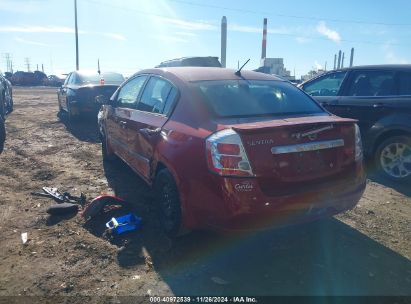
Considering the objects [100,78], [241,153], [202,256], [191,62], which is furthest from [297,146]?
[191,62]

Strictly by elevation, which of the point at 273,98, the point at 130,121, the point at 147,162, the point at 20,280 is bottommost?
the point at 20,280

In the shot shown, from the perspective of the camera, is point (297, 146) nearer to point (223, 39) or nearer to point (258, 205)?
point (258, 205)

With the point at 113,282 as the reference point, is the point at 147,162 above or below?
above

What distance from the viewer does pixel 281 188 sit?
2.94 metres

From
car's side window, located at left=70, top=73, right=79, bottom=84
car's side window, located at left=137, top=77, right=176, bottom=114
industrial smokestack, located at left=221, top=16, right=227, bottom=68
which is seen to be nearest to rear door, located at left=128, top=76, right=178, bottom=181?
car's side window, located at left=137, top=77, right=176, bottom=114

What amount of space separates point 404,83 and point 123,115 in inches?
166

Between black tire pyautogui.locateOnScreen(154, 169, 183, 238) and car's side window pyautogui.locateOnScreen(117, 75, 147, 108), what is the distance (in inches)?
58.0

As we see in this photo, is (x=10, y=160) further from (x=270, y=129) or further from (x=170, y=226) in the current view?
(x=270, y=129)

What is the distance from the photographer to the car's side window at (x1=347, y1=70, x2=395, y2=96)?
5.64 metres

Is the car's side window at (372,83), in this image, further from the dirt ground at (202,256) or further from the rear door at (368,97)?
the dirt ground at (202,256)

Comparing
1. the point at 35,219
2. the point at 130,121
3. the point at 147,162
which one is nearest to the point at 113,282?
the point at 147,162

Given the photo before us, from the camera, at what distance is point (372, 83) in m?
5.91

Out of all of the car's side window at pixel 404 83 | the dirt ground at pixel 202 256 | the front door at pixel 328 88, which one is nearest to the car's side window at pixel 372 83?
the car's side window at pixel 404 83

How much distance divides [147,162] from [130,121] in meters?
0.80
